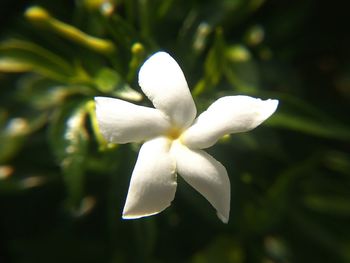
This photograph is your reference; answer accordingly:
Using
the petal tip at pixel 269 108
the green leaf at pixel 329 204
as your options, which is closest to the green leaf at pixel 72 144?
the petal tip at pixel 269 108

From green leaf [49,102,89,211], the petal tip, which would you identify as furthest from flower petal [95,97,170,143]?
green leaf [49,102,89,211]

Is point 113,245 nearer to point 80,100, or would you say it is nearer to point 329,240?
point 80,100

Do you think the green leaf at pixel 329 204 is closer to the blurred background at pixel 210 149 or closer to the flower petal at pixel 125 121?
the blurred background at pixel 210 149

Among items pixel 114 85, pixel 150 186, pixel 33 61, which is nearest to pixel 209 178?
pixel 150 186

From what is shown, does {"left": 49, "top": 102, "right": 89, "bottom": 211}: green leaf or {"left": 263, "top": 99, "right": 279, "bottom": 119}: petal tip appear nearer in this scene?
{"left": 263, "top": 99, "right": 279, "bottom": 119}: petal tip

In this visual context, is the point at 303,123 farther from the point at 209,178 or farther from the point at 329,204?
the point at 209,178

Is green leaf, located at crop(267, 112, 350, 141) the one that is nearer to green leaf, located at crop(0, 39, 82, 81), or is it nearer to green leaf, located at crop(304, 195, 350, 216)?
green leaf, located at crop(304, 195, 350, 216)
